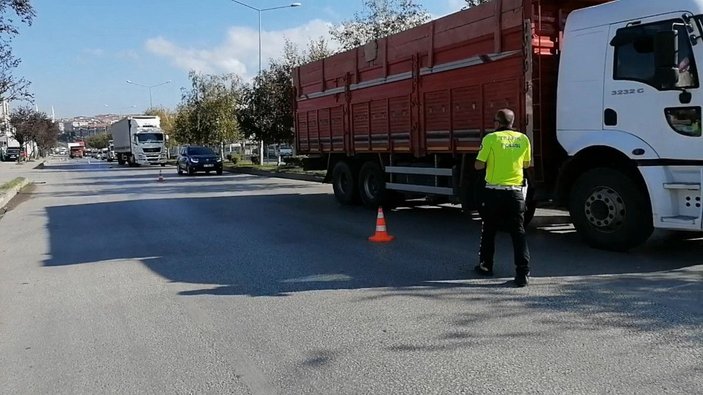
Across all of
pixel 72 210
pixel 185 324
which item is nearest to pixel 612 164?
pixel 185 324

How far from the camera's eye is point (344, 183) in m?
15.4

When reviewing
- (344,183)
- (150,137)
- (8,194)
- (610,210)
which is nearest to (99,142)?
(150,137)

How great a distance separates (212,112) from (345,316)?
142 feet

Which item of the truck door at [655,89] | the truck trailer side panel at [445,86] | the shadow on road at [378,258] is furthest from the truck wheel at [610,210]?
the truck trailer side panel at [445,86]

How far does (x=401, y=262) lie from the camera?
8055mm

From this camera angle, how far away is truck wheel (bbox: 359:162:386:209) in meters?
13.8

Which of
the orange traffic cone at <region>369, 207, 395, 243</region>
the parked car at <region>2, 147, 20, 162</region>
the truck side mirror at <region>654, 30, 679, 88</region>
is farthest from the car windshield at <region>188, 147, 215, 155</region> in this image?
the parked car at <region>2, 147, 20, 162</region>

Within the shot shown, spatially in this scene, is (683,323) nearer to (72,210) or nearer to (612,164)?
(612,164)

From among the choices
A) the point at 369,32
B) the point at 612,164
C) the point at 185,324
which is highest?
the point at 369,32

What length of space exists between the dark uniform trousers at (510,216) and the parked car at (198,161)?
1096 inches

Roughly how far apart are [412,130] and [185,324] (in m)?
7.29

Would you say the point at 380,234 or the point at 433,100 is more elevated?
the point at 433,100

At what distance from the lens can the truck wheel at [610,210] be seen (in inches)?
300

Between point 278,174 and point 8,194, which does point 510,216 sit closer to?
point 8,194
